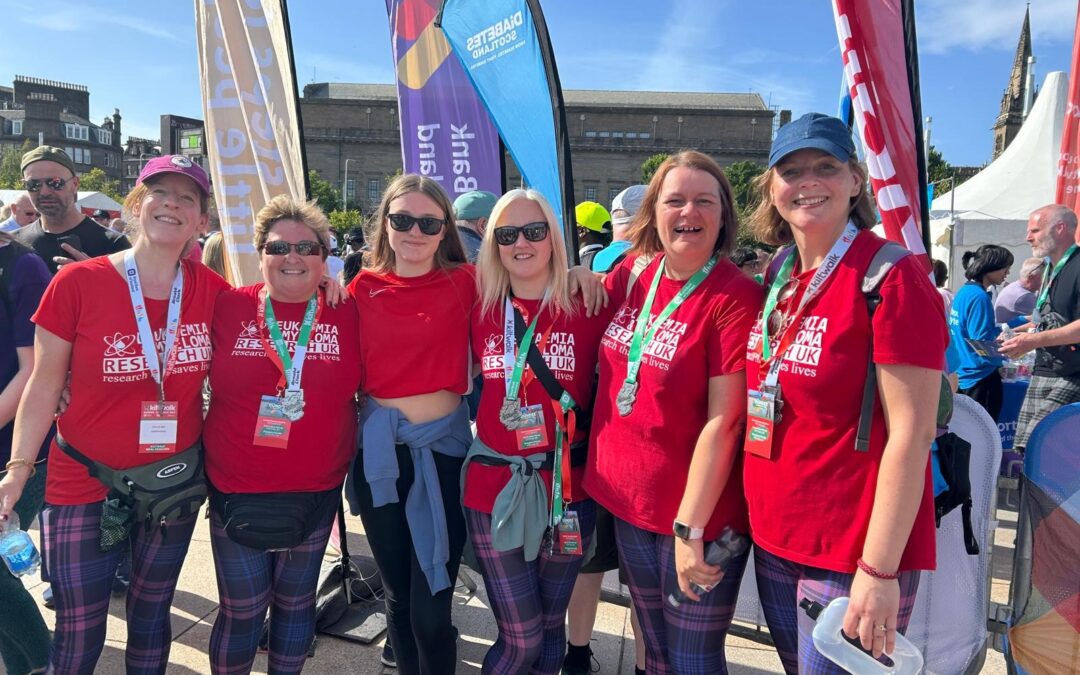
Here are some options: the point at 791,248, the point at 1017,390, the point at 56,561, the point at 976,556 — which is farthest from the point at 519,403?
the point at 1017,390

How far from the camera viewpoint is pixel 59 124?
75.6 metres

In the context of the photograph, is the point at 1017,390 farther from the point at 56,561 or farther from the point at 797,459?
the point at 56,561

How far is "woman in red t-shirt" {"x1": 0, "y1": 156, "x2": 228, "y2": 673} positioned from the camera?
2.31 metres

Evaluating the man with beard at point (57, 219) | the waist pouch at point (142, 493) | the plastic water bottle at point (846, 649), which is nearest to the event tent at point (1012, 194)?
the plastic water bottle at point (846, 649)

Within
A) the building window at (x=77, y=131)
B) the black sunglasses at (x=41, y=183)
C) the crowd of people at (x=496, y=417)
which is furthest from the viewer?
the building window at (x=77, y=131)

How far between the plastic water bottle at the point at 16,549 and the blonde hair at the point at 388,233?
1.62 metres

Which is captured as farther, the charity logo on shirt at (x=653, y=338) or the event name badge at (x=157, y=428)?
the event name badge at (x=157, y=428)

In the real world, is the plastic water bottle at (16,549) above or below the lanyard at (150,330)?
below

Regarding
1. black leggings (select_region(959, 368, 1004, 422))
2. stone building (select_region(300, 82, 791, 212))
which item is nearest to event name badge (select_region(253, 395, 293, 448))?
black leggings (select_region(959, 368, 1004, 422))

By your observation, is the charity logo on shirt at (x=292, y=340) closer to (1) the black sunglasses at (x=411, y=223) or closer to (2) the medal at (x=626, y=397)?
(1) the black sunglasses at (x=411, y=223)

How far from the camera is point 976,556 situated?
104 inches

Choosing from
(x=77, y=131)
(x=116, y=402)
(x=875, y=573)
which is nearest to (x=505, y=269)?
(x=116, y=402)

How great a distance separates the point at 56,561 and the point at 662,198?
8.03 feet

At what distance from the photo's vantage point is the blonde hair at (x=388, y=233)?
8.90ft
